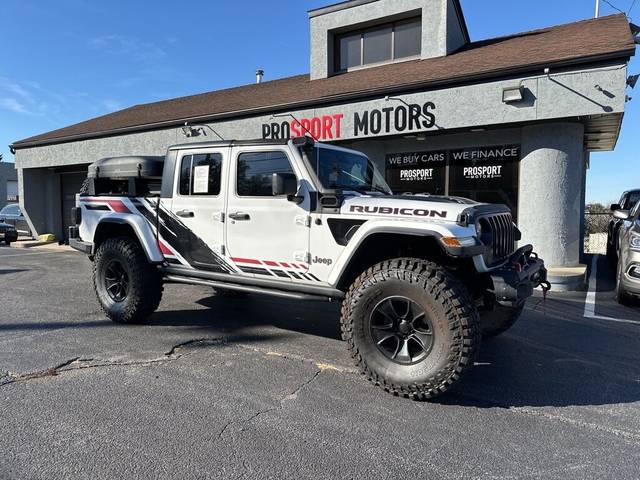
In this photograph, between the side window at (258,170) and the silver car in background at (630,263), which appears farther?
the silver car in background at (630,263)

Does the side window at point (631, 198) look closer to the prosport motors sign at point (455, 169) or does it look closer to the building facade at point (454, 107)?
the building facade at point (454, 107)

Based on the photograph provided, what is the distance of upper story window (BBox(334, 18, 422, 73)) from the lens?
12.2 m

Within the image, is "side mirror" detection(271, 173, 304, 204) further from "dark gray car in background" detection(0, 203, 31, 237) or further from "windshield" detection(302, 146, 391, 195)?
"dark gray car in background" detection(0, 203, 31, 237)

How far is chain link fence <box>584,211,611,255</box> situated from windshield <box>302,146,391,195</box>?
494 inches

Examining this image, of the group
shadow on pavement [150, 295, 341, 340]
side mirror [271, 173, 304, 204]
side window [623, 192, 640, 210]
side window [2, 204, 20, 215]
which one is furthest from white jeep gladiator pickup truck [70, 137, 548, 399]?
side window [2, 204, 20, 215]

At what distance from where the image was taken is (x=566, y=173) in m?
8.77

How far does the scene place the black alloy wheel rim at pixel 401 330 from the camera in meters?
3.56

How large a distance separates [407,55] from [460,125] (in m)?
4.12

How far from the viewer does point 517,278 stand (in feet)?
11.7

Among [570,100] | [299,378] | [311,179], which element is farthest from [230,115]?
[299,378]

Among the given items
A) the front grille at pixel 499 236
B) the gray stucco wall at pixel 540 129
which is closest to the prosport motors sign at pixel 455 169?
the gray stucco wall at pixel 540 129

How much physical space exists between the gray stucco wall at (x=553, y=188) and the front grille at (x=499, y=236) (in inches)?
198

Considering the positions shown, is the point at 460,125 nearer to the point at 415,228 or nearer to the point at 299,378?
the point at 415,228

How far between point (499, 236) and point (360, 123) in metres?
6.77
